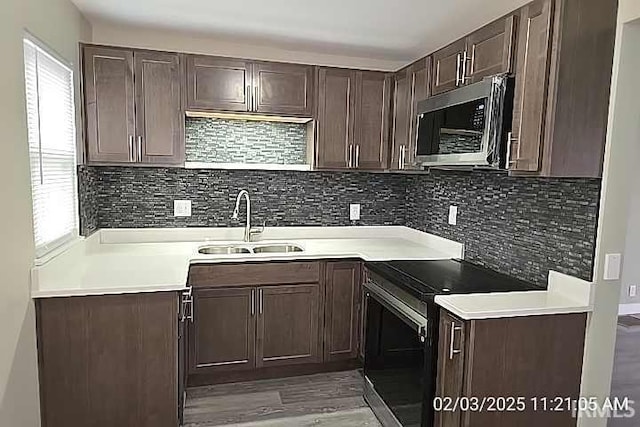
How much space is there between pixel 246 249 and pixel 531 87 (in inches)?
86.2

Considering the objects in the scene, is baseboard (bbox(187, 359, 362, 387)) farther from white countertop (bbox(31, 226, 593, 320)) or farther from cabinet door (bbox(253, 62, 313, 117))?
cabinet door (bbox(253, 62, 313, 117))

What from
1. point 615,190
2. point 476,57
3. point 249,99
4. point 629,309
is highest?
point 476,57

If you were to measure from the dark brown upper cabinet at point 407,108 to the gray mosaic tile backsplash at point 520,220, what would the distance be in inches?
13.4

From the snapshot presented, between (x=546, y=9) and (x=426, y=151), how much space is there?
1.03 metres

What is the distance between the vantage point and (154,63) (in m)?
2.89

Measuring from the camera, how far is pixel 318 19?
2648mm

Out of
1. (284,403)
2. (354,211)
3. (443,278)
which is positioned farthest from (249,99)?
(284,403)

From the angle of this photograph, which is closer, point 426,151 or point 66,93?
point 66,93

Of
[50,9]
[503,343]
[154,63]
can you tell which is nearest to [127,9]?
[154,63]

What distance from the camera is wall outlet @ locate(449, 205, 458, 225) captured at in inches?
121

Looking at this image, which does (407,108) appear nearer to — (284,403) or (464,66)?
(464,66)

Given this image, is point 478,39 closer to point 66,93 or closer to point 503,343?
point 503,343

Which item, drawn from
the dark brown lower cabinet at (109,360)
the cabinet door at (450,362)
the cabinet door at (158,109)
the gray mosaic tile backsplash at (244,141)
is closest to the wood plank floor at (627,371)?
the cabinet door at (450,362)

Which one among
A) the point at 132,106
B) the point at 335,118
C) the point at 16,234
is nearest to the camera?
the point at 16,234
